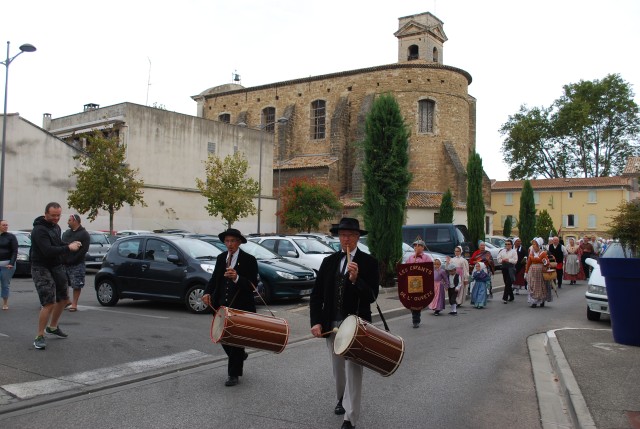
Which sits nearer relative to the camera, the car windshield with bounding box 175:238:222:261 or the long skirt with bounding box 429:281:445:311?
the car windshield with bounding box 175:238:222:261

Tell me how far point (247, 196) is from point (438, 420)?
3078cm

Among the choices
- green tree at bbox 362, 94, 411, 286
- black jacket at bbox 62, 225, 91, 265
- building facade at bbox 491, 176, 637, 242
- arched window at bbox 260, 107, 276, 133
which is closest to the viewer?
black jacket at bbox 62, 225, 91, 265

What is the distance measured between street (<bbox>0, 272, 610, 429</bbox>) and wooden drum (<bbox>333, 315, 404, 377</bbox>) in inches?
25.9

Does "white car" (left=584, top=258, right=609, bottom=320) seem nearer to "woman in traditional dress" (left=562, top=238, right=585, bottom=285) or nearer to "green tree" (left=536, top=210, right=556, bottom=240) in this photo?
"woman in traditional dress" (left=562, top=238, right=585, bottom=285)

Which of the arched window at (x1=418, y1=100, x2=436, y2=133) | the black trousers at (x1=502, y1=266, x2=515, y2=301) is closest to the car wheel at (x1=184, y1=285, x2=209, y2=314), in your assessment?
the black trousers at (x1=502, y1=266, x2=515, y2=301)

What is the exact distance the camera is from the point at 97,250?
2216cm

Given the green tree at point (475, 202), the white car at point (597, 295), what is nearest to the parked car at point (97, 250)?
the white car at point (597, 295)

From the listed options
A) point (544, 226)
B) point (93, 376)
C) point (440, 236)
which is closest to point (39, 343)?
point (93, 376)

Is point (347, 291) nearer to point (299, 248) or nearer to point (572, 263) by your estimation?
point (299, 248)

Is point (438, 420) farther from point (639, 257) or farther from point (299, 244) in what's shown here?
point (299, 244)

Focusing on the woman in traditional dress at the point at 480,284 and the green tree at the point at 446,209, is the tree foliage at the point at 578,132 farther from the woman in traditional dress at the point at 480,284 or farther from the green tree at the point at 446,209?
the woman in traditional dress at the point at 480,284

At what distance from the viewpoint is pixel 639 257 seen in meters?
9.29

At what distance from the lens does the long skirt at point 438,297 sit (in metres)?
13.3

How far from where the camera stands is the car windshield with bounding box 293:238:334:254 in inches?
680
